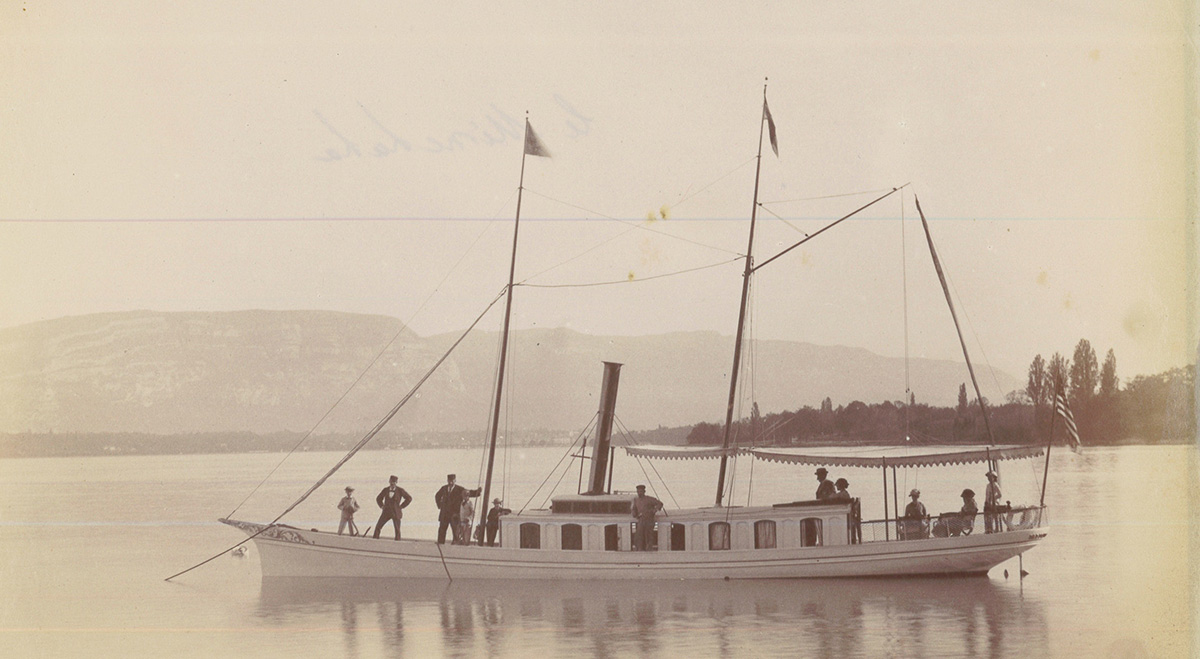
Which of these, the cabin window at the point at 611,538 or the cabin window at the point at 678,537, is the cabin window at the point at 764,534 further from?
the cabin window at the point at 611,538

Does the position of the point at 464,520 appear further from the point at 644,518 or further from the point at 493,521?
the point at 644,518

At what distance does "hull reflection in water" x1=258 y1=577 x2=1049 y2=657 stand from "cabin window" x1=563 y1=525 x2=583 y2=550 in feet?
2.90

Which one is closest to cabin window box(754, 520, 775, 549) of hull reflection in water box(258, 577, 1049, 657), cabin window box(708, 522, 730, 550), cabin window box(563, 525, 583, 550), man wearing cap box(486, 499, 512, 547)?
cabin window box(708, 522, 730, 550)

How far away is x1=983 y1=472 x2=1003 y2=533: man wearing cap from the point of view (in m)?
28.6

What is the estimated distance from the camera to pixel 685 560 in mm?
28156

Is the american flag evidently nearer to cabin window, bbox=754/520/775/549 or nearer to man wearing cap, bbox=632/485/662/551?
cabin window, bbox=754/520/775/549

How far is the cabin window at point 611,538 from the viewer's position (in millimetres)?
28375

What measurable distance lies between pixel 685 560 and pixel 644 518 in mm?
1410

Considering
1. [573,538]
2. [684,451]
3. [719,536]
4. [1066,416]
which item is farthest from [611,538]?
[1066,416]

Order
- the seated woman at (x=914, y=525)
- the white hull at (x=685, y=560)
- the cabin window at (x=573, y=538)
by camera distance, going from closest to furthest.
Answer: the white hull at (x=685, y=560) < the cabin window at (x=573, y=538) < the seated woman at (x=914, y=525)

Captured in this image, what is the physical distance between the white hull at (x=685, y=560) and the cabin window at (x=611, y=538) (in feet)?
1.04

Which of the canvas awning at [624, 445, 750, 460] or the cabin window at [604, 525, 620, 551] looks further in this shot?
the canvas awning at [624, 445, 750, 460]

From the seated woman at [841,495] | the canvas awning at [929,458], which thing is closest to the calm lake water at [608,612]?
the seated woman at [841,495]

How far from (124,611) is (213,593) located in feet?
9.78
